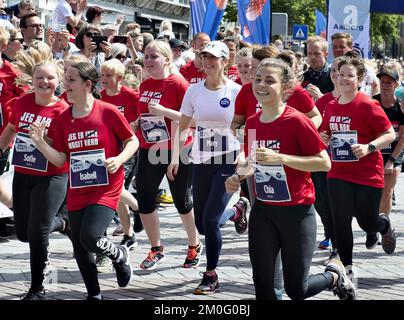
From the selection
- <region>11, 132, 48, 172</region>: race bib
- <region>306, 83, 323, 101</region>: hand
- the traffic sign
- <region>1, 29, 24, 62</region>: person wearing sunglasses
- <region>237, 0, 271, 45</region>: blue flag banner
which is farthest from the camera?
the traffic sign

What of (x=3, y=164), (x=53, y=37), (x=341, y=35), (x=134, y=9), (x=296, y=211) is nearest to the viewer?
(x=296, y=211)

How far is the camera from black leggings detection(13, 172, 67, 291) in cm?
673

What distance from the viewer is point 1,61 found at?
8.55 meters

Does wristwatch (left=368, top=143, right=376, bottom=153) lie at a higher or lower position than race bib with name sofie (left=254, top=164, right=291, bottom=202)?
higher

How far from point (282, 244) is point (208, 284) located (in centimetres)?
156

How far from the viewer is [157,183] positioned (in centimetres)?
816

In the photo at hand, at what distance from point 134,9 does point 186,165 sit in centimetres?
4338

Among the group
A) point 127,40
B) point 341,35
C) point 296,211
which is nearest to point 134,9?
point 127,40

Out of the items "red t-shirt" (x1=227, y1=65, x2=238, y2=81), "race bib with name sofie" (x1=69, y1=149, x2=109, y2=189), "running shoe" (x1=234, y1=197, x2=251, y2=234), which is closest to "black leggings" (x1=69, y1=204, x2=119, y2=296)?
"race bib with name sofie" (x1=69, y1=149, x2=109, y2=189)

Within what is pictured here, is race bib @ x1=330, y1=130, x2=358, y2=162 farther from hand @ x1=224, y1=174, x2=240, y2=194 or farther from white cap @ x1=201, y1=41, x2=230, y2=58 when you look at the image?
hand @ x1=224, y1=174, x2=240, y2=194

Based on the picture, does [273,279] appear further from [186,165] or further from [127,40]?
[127,40]

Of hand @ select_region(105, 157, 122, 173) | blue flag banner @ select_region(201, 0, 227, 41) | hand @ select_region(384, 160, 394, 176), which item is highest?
blue flag banner @ select_region(201, 0, 227, 41)

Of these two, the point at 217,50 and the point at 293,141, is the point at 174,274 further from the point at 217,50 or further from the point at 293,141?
the point at 293,141

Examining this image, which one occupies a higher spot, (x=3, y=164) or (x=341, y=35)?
(x=341, y=35)
